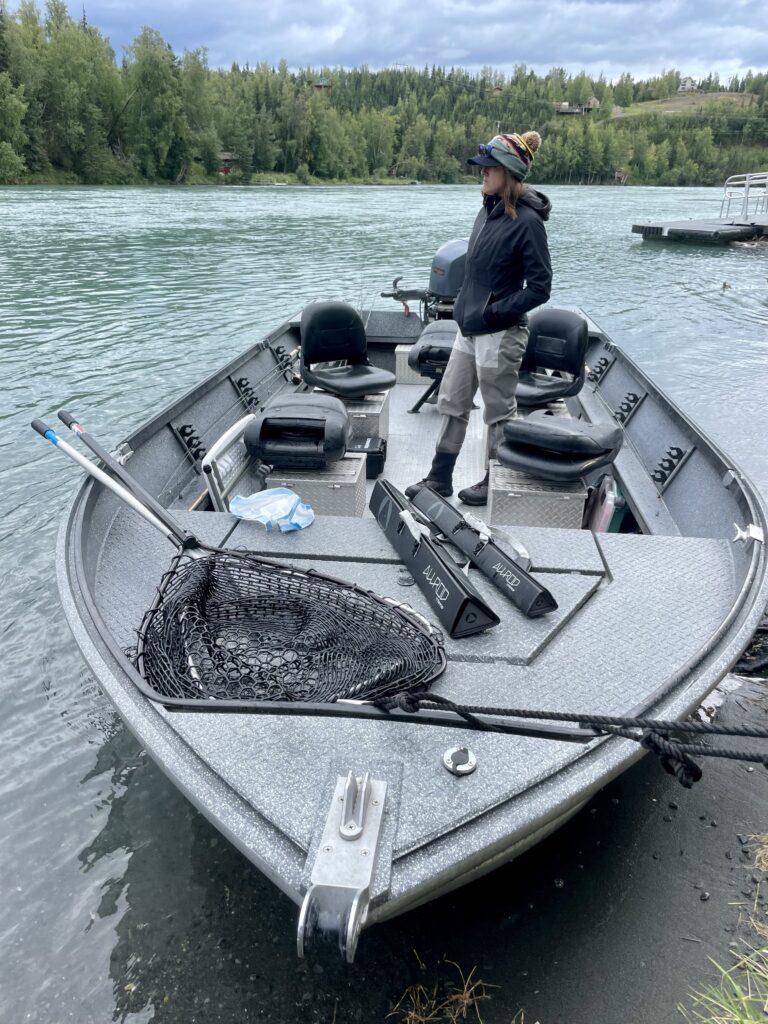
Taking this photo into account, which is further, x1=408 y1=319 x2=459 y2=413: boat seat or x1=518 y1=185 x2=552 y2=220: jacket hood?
x1=408 y1=319 x2=459 y2=413: boat seat

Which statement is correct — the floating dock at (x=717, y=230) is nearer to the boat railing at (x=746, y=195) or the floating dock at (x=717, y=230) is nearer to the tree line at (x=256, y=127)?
the boat railing at (x=746, y=195)

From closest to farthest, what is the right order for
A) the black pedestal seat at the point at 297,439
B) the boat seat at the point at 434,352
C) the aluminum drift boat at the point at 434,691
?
the aluminum drift boat at the point at 434,691
the black pedestal seat at the point at 297,439
the boat seat at the point at 434,352

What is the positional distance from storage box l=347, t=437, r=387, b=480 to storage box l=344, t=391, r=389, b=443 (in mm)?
167

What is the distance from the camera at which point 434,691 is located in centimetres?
199

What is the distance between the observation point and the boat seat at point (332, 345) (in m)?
4.91

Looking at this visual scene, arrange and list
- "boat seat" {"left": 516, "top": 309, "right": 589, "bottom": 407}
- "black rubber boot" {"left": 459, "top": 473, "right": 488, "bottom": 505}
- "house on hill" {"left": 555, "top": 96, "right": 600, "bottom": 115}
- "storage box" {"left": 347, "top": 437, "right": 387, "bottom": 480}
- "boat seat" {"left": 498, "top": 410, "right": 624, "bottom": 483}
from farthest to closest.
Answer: "house on hill" {"left": 555, "top": 96, "right": 600, "bottom": 115}, "boat seat" {"left": 516, "top": 309, "right": 589, "bottom": 407}, "storage box" {"left": 347, "top": 437, "right": 387, "bottom": 480}, "black rubber boot" {"left": 459, "top": 473, "right": 488, "bottom": 505}, "boat seat" {"left": 498, "top": 410, "right": 624, "bottom": 483}

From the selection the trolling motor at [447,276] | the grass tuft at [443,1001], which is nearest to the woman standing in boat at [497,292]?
the grass tuft at [443,1001]

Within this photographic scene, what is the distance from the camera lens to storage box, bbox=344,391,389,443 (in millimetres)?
4688

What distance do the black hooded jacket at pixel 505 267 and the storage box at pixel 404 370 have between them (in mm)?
2756

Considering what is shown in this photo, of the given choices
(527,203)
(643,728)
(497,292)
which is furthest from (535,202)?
(643,728)

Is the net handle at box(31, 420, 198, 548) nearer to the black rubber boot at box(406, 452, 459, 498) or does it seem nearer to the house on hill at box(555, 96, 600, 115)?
the black rubber boot at box(406, 452, 459, 498)

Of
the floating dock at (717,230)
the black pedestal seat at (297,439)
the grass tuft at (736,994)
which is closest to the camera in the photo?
the grass tuft at (736,994)

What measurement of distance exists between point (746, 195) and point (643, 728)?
24629mm

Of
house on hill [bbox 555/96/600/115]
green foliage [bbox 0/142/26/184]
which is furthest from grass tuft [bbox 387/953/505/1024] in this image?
house on hill [bbox 555/96/600/115]
